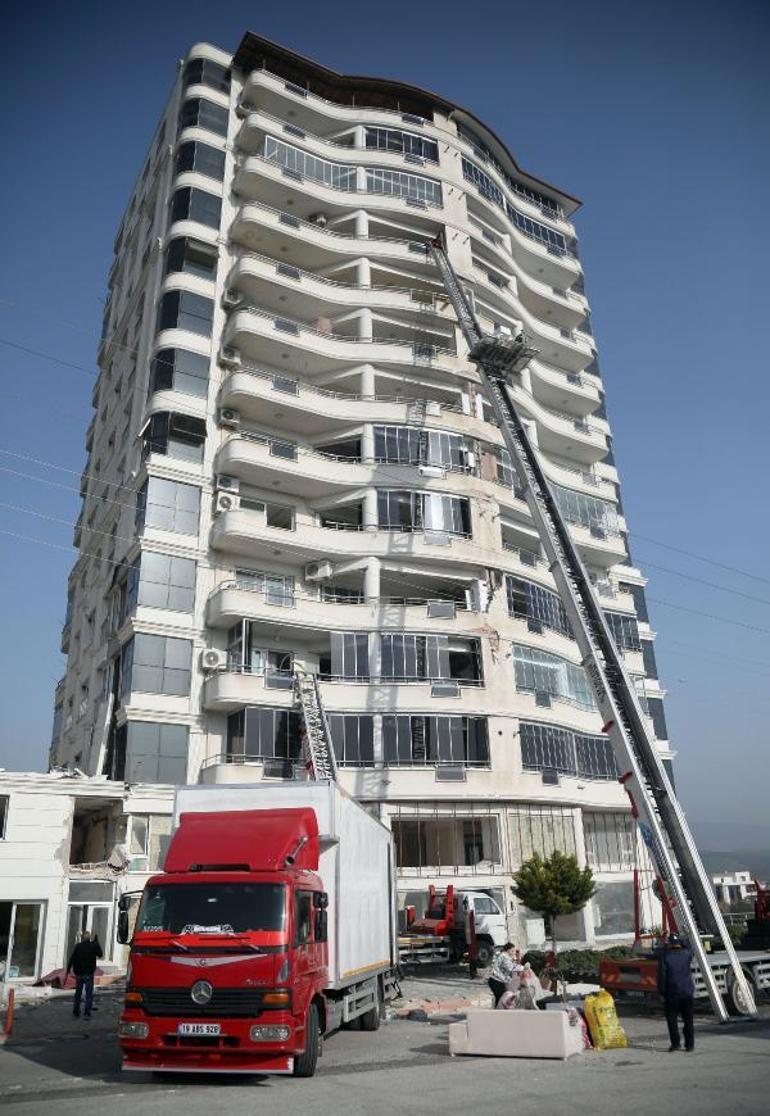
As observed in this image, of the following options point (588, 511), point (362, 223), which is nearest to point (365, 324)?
point (362, 223)

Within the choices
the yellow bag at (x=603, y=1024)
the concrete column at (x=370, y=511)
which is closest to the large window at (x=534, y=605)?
the concrete column at (x=370, y=511)

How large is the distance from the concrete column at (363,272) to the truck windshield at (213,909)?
3604 centimetres

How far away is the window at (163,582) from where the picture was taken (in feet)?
110

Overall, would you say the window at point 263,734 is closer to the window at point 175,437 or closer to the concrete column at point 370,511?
the concrete column at point 370,511

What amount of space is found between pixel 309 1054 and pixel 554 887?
58.0ft

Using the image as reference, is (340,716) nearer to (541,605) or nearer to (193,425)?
(541,605)

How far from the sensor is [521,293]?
170 feet

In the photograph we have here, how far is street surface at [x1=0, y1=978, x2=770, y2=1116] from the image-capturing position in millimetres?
9609

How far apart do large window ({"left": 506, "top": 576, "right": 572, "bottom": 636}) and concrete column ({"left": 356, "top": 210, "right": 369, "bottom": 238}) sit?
19.9 m

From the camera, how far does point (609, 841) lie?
39156 mm

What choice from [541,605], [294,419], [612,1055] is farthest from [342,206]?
[612,1055]

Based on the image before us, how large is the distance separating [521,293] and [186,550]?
2874cm

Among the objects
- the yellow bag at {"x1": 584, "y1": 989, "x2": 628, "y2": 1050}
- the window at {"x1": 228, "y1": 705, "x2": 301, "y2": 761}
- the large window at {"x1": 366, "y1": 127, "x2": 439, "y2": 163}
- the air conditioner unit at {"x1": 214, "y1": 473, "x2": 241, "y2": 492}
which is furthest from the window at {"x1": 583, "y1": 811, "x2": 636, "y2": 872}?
the large window at {"x1": 366, "y1": 127, "x2": 439, "y2": 163}

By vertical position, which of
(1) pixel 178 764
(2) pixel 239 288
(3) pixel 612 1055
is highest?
(2) pixel 239 288
